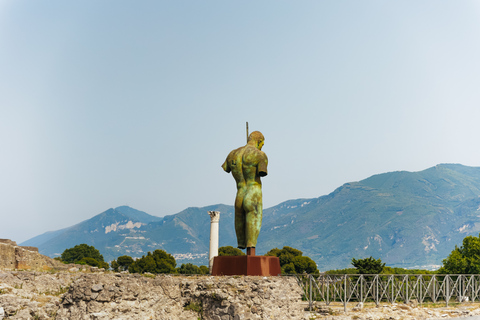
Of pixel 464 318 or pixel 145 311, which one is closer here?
pixel 145 311

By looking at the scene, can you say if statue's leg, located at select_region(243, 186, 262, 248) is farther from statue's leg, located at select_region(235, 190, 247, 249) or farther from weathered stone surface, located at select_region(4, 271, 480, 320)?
weathered stone surface, located at select_region(4, 271, 480, 320)

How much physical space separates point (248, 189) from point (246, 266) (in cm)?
310

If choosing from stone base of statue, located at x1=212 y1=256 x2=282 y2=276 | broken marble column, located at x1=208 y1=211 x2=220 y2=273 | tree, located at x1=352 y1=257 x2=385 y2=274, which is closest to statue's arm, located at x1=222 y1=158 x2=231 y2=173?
stone base of statue, located at x1=212 y1=256 x2=282 y2=276

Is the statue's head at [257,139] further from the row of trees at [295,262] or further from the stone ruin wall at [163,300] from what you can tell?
the row of trees at [295,262]

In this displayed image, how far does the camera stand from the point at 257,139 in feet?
74.1

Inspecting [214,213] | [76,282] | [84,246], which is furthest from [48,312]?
[84,246]

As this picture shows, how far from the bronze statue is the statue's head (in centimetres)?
84

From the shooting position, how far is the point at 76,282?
57.9 ft

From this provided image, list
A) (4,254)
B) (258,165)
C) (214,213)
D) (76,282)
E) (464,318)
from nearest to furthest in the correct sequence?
1. (76,282)
2. (258,165)
3. (464,318)
4. (4,254)
5. (214,213)

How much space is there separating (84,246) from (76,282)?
253 feet

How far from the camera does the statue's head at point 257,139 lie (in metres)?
22.5

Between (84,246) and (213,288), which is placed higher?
(84,246)

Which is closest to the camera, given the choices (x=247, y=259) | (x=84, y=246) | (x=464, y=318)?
Result: (x=247, y=259)

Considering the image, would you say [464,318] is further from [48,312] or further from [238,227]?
[48,312]
